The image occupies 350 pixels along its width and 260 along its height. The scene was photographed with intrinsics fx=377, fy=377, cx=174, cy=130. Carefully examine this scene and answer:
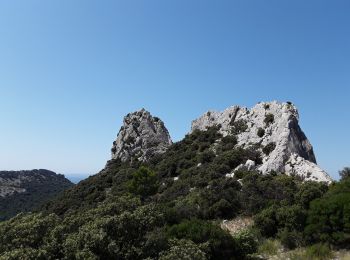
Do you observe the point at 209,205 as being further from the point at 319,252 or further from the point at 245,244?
the point at 319,252

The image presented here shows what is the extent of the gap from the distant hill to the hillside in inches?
2108

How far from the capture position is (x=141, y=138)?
197 feet

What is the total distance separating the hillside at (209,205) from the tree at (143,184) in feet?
0.34

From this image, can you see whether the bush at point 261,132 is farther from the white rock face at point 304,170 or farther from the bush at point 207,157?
the white rock face at point 304,170

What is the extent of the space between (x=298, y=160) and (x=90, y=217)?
69.8 feet

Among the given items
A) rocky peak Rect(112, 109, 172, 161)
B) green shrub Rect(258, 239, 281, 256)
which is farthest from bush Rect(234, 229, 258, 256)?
rocky peak Rect(112, 109, 172, 161)

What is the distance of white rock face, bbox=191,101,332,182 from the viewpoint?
3203cm

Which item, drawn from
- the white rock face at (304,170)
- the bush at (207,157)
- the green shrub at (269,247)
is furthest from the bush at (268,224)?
the bush at (207,157)

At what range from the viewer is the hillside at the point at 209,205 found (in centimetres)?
1455

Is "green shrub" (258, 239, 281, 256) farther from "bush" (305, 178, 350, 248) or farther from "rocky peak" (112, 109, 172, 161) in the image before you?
"rocky peak" (112, 109, 172, 161)

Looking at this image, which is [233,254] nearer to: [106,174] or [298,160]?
[298,160]

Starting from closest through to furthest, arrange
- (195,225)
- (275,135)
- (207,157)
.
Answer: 1. (195,225)
2. (275,135)
3. (207,157)

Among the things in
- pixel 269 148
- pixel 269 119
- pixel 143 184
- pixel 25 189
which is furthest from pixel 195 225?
pixel 25 189

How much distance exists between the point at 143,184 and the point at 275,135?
1423cm
